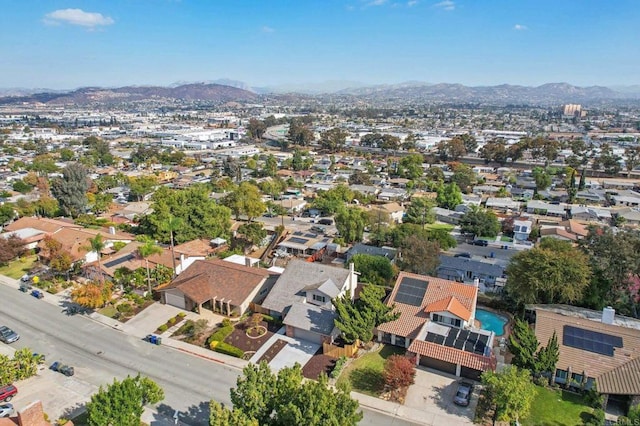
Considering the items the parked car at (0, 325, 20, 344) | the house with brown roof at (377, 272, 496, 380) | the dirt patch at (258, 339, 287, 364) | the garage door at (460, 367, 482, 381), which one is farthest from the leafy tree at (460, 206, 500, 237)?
the parked car at (0, 325, 20, 344)

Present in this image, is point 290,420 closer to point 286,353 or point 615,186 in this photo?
point 286,353

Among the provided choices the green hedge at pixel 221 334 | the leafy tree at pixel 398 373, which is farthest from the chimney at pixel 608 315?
the green hedge at pixel 221 334

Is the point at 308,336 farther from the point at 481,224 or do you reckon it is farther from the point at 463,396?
the point at 481,224

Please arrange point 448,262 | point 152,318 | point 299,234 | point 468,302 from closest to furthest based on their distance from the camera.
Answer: point 468,302 < point 152,318 < point 448,262 < point 299,234

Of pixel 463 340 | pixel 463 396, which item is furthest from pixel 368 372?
pixel 463 340

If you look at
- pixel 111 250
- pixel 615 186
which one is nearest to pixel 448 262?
pixel 111 250
